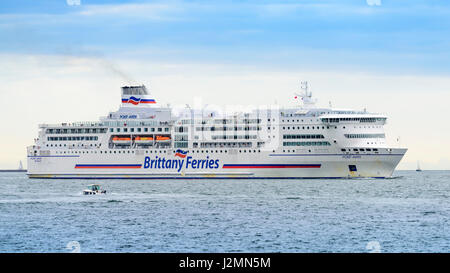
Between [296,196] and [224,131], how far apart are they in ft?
72.1

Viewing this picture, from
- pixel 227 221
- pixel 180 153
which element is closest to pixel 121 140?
pixel 180 153

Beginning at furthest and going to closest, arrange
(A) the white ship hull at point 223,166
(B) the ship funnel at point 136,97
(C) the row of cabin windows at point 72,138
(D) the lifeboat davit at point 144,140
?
(B) the ship funnel at point 136,97 < (C) the row of cabin windows at point 72,138 < (D) the lifeboat davit at point 144,140 < (A) the white ship hull at point 223,166

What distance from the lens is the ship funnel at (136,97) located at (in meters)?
71.2

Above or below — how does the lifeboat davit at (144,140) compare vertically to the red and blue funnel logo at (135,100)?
below

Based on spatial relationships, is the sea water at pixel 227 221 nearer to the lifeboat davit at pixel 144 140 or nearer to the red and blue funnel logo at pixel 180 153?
the red and blue funnel logo at pixel 180 153

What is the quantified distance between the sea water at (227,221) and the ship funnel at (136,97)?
23.1 m

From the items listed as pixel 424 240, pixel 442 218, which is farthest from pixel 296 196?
pixel 424 240

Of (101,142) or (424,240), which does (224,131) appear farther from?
(424,240)

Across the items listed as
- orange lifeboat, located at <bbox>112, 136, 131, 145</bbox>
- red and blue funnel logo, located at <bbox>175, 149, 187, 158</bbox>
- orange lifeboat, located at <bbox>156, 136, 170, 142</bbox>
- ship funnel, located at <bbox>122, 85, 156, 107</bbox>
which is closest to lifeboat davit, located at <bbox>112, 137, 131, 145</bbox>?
orange lifeboat, located at <bbox>112, 136, 131, 145</bbox>

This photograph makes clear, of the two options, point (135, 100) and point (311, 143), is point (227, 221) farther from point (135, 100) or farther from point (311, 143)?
point (135, 100)

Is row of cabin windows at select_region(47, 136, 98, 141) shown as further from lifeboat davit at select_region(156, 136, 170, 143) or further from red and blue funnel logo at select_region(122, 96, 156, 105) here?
lifeboat davit at select_region(156, 136, 170, 143)

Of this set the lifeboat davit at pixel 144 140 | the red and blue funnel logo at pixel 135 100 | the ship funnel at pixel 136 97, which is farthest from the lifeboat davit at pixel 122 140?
the red and blue funnel logo at pixel 135 100

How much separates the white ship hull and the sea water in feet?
39.4
